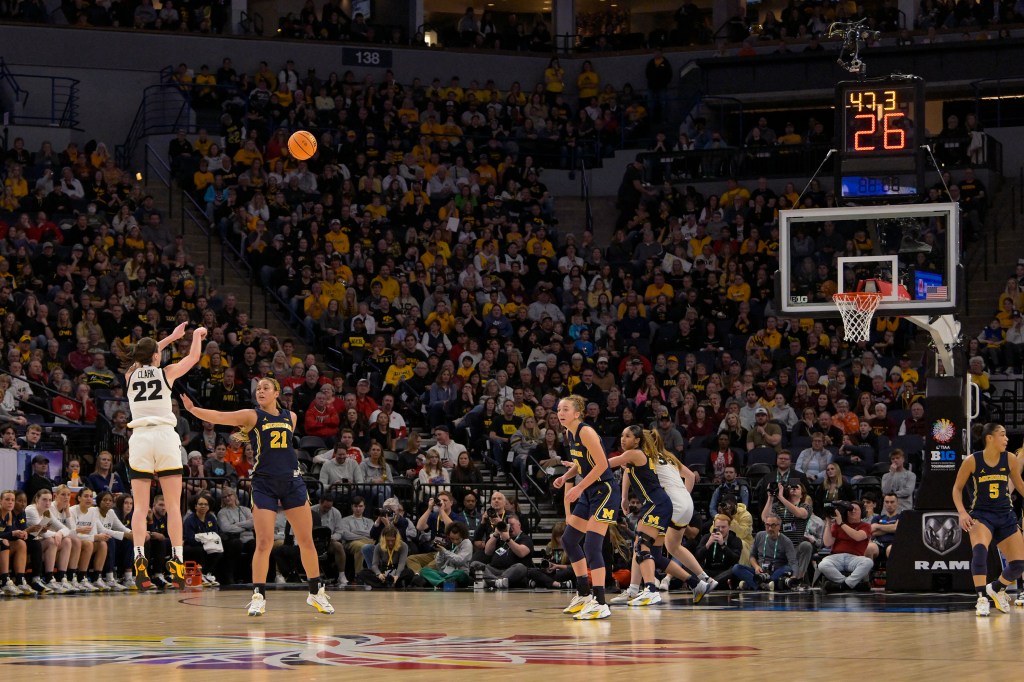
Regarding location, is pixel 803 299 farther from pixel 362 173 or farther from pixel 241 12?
pixel 241 12

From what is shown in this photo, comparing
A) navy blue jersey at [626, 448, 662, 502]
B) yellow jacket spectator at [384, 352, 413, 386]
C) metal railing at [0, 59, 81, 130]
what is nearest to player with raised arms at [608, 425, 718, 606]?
navy blue jersey at [626, 448, 662, 502]

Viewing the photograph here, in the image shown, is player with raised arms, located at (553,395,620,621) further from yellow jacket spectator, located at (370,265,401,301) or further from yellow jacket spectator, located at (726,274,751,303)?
yellow jacket spectator, located at (726,274,751,303)

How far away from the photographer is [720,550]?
20.5 m

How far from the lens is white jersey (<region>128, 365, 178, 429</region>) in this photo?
13.2 metres

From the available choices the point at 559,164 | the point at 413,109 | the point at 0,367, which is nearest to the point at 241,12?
the point at 413,109

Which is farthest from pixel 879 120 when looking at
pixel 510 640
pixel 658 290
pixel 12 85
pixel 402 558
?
pixel 12 85

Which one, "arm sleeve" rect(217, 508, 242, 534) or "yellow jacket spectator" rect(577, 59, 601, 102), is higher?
"yellow jacket spectator" rect(577, 59, 601, 102)

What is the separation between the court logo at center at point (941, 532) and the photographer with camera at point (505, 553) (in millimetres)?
5481

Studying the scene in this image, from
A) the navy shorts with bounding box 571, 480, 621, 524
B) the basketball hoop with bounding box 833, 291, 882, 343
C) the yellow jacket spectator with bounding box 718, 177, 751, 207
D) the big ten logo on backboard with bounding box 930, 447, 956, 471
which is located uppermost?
the yellow jacket spectator with bounding box 718, 177, 751, 207

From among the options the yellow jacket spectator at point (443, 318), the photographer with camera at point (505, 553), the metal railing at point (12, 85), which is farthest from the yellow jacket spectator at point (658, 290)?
the metal railing at point (12, 85)

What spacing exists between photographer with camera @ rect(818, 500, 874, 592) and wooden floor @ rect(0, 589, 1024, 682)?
1.80m

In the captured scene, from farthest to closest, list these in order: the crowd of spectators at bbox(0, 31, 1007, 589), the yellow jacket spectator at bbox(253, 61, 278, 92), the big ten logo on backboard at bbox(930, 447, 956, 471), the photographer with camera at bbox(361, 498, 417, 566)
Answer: the yellow jacket spectator at bbox(253, 61, 278, 92) → the crowd of spectators at bbox(0, 31, 1007, 589) → the photographer with camera at bbox(361, 498, 417, 566) → the big ten logo on backboard at bbox(930, 447, 956, 471)

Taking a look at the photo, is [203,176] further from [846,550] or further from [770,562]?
[846,550]

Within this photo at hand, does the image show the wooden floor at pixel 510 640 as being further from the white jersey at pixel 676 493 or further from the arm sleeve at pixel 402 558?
the arm sleeve at pixel 402 558
